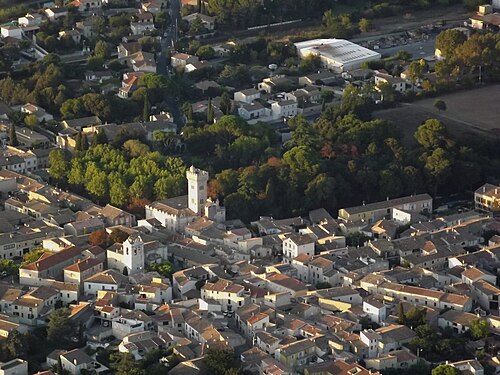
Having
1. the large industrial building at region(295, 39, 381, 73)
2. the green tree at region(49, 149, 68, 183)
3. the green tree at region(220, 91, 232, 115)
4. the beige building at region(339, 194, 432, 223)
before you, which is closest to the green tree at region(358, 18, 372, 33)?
the large industrial building at region(295, 39, 381, 73)

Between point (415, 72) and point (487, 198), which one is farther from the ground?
point (415, 72)

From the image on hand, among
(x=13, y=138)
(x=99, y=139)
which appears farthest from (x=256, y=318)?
(x=13, y=138)

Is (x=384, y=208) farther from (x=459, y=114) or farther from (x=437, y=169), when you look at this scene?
(x=459, y=114)

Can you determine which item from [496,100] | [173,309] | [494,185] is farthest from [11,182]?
[496,100]

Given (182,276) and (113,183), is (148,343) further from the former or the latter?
(113,183)

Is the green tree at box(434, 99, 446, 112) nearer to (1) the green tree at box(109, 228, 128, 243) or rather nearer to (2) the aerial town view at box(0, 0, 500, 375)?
(2) the aerial town view at box(0, 0, 500, 375)
